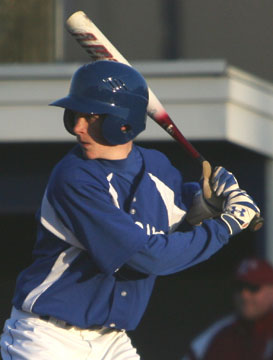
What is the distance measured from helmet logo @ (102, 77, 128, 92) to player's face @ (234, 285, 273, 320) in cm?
137

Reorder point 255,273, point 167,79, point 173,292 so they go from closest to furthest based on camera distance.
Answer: point 255,273, point 167,79, point 173,292

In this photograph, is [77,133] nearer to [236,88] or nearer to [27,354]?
[27,354]

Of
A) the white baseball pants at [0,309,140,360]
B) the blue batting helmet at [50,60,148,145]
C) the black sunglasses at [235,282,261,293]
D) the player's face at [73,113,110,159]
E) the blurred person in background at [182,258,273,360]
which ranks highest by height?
the blue batting helmet at [50,60,148,145]

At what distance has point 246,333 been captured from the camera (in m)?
4.61

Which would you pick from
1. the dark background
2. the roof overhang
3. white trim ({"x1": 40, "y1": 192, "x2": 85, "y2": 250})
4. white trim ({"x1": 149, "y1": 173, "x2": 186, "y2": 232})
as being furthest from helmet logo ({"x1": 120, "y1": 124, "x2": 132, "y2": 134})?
the dark background

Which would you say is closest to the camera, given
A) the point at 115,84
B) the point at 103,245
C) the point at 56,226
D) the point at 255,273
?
the point at 103,245

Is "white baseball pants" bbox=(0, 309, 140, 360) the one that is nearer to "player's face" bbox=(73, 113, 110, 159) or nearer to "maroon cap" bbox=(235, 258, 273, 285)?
"player's face" bbox=(73, 113, 110, 159)

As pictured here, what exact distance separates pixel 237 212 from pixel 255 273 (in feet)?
3.81

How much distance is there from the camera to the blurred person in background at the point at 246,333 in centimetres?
459

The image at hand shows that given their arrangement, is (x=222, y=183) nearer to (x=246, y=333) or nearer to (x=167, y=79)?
(x=246, y=333)

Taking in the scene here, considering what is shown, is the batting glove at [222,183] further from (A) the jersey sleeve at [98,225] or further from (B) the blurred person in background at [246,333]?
(B) the blurred person in background at [246,333]

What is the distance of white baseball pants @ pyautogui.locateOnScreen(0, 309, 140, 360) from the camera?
362 cm

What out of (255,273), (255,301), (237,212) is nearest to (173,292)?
(255,273)

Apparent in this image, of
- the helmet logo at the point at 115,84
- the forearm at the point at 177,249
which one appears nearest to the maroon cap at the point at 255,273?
the forearm at the point at 177,249
